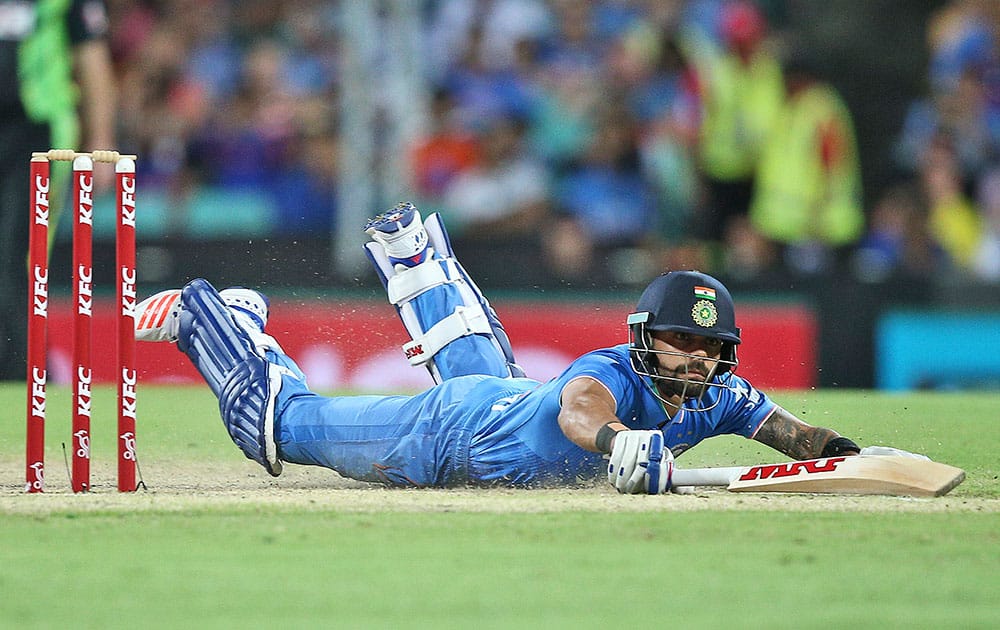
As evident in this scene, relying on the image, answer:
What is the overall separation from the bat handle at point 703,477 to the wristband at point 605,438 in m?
0.36

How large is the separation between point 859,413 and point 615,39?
6769mm

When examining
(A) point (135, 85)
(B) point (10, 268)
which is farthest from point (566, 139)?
(B) point (10, 268)

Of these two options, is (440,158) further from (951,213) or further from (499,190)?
(951,213)

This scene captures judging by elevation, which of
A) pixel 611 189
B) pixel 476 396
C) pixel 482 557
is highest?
pixel 611 189

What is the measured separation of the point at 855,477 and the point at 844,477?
0.04 meters

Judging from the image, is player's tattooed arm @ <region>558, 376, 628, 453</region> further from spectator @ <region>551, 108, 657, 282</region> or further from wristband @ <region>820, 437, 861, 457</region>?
spectator @ <region>551, 108, 657, 282</region>

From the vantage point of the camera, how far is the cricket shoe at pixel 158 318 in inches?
241

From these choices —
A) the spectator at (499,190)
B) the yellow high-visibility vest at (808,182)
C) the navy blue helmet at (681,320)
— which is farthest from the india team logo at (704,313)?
the spectator at (499,190)

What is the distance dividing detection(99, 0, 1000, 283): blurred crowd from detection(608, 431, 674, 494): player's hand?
6.96 m

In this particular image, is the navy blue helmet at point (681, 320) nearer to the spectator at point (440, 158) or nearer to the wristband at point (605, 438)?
the wristband at point (605, 438)

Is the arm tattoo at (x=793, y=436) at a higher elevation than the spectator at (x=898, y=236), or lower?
lower

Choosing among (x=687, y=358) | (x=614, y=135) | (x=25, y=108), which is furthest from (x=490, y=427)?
(x=614, y=135)

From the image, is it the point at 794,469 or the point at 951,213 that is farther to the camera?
the point at 951,213

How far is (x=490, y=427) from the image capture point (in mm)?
5406
